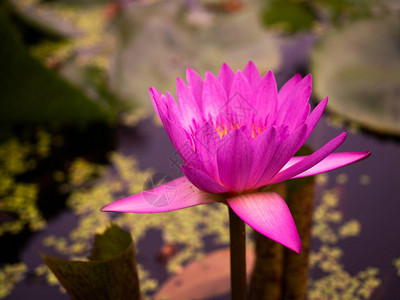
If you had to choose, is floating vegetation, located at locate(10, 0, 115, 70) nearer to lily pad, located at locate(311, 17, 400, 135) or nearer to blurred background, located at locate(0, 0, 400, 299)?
blurred background, located at locate(0, 0, 400, 299)

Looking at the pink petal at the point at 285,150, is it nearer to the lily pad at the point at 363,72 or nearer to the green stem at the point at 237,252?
the green stem at the point at 237,252

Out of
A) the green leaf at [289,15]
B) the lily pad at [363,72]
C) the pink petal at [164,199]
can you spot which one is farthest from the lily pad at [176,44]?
the pink petal at [164,199]

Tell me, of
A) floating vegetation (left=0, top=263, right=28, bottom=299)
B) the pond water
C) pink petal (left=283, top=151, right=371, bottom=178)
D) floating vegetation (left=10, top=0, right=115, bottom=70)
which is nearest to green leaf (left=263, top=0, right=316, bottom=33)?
the pond water

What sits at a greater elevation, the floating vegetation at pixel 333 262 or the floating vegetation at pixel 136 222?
the floating vegetation at pixel 136 222

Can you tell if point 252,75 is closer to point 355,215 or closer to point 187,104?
point 187,104

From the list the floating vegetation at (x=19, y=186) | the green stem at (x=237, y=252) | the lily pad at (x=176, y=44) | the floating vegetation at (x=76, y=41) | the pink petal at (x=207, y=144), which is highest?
the floating vegetation at (x=76, y=41)

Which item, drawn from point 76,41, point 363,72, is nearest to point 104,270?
point 363,72
